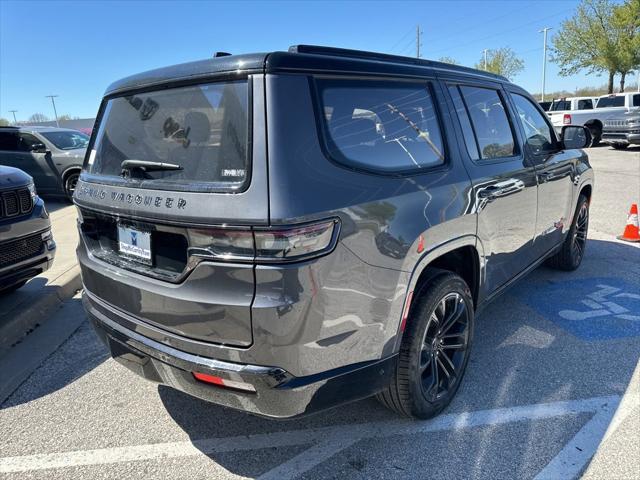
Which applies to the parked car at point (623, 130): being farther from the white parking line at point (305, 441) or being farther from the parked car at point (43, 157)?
the parked car at point (43, 157)

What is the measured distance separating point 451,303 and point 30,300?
12.7ft

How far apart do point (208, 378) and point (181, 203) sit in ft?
2.47

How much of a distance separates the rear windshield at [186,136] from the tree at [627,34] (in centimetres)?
3560

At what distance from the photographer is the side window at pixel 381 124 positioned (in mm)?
2002

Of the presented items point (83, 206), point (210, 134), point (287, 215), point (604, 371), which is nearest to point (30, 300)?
point (83, 206)

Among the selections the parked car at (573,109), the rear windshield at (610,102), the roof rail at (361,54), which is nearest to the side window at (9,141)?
the roof rail at (361,54)

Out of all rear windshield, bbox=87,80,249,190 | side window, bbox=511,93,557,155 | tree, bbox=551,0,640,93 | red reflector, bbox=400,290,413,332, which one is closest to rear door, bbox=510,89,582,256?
side window, bbox=511,93,557,155

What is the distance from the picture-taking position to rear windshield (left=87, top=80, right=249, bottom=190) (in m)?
1.86

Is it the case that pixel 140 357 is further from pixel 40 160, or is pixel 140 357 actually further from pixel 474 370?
pixel 40 160

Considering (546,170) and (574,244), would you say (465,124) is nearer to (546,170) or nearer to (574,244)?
(546,170)

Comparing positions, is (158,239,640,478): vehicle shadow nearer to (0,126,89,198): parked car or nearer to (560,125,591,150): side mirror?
(560,125,591,150): side mirror

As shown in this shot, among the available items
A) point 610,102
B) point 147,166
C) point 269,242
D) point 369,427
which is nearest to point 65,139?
point 147,166

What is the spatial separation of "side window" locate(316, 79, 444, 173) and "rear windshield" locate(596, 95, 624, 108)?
21486 mm

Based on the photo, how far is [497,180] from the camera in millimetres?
3021
